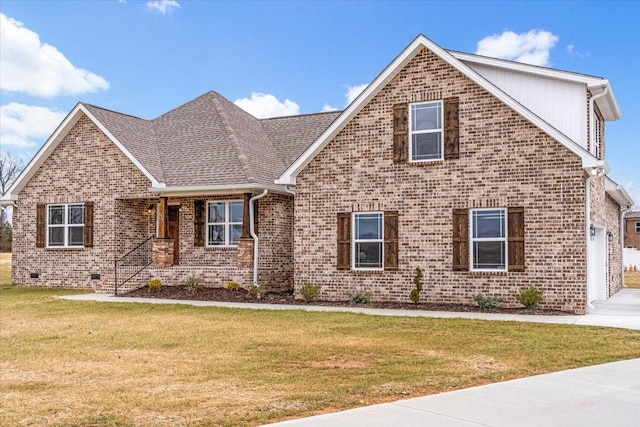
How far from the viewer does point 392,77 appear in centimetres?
1781

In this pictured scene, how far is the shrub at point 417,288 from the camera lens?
664 inches

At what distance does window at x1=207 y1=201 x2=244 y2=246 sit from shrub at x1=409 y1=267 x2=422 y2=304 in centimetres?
725

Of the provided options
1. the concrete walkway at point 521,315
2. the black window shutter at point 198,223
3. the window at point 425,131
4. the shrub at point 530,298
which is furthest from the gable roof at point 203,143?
the shrub at point 530,298

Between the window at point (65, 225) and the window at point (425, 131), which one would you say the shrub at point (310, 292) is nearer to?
the window at point (425, 131)

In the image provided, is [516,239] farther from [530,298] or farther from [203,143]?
[203,143]

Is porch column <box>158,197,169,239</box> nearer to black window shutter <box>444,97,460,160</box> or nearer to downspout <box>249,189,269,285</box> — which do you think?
downspout <box>249,189,269,285</box>

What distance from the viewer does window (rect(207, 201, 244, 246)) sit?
72.7ft

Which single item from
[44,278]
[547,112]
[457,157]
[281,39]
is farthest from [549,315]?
[44,278]

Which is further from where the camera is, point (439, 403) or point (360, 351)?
point (360, 351)

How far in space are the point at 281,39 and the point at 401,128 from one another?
930cm

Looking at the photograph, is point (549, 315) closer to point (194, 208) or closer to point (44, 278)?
point (194, 208)

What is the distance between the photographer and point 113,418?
6.48m

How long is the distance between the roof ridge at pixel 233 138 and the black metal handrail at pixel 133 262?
4.59m

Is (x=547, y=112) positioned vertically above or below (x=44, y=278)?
above
